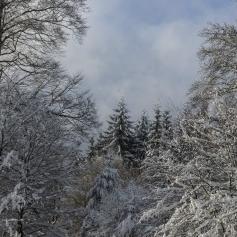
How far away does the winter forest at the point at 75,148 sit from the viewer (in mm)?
8570

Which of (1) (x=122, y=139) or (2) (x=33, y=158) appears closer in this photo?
(2) (x=33, y=158)

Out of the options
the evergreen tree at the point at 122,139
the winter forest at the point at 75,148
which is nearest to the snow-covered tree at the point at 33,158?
the winter forest at the point at 75,148

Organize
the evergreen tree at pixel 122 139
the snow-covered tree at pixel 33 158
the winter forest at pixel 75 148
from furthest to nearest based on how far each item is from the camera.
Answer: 1. the evergreen tree at pixel 122 139
2. the snow-covered tree at pixel 33 158
3. the winter forest at pixel 75 148

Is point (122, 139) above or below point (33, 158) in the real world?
above

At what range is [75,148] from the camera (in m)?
13.8

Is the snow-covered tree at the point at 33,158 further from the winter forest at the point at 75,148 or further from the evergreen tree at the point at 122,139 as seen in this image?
the evergreen tree at the point at 122,139

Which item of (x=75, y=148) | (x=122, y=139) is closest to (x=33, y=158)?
(x=75, y=148)

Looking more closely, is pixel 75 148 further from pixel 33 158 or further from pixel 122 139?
pixel 122 139

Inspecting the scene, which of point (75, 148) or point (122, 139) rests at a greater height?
point (122, 139)

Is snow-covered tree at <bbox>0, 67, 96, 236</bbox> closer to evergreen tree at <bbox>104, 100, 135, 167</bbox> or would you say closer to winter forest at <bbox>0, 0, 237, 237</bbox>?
winter forest at <bbox>0, 0, 237, 237</bbox>

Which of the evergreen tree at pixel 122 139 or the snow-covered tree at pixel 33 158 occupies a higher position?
the evergreen tree at pixel 122 139

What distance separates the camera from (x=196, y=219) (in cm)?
802

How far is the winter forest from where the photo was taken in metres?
8.57

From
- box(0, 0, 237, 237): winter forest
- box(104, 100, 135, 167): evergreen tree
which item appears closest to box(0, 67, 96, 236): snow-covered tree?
box(0, 0, 237, 237): winter forest
